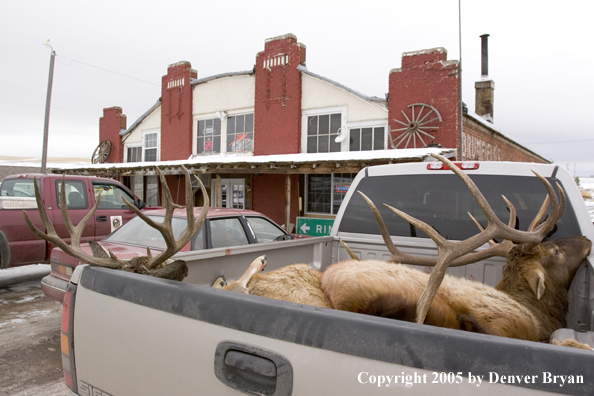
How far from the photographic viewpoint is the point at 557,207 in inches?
97.7

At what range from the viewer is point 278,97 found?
15.9 m

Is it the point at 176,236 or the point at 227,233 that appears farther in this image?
the point at 227,233

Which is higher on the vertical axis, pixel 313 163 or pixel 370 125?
pixel 370 125

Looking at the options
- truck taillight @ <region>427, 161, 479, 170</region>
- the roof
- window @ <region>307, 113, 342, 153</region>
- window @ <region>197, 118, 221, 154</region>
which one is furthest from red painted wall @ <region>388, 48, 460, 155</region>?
truck taillight @ <region>427, 161, 479, 170</region>

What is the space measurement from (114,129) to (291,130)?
40.2 feet

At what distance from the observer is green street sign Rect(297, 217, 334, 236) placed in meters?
11.2

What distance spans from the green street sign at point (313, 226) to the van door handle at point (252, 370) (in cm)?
964

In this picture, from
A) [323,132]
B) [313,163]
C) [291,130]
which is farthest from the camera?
[291,130]

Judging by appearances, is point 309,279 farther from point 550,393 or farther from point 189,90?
point 189,90

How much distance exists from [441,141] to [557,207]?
1108cm

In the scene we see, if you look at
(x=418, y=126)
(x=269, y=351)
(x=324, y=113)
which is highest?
(x=324, y=113)

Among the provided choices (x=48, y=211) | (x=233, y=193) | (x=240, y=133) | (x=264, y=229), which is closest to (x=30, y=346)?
(x=48, y=211)

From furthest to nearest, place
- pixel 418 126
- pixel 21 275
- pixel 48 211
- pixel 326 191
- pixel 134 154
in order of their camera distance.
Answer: pixel 134 154, pixel 326 191, pixel 418 126, pixel 21 275, pixel 48 211

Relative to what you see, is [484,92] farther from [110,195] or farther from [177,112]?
[110,195]
